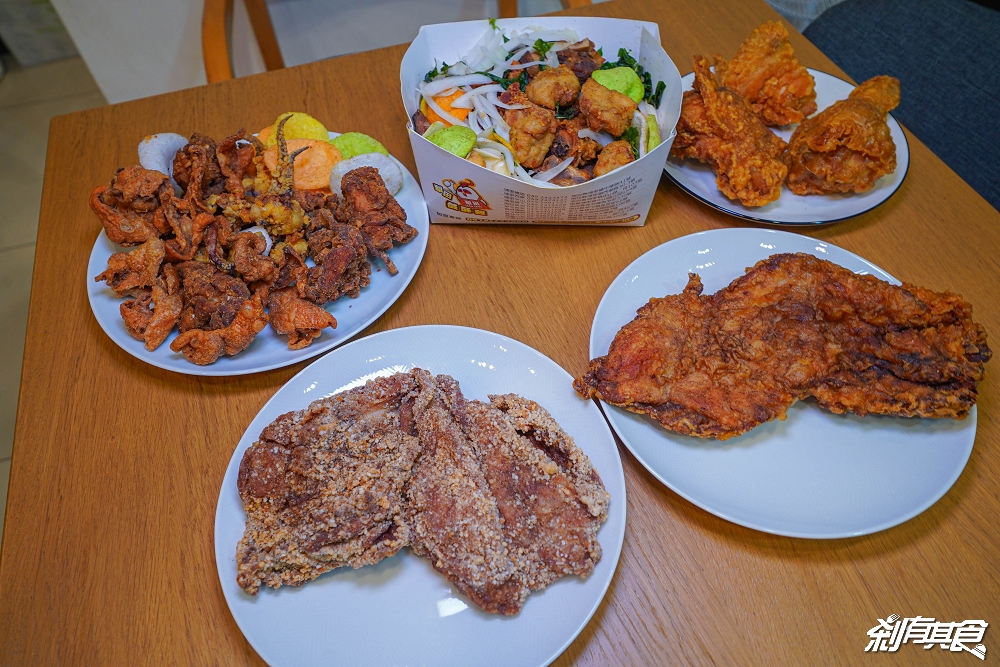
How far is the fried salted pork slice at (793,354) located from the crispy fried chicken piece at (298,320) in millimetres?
714

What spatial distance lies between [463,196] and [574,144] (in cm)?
41

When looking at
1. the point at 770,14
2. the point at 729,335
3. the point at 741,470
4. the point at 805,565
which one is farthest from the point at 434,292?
the point at 770,14

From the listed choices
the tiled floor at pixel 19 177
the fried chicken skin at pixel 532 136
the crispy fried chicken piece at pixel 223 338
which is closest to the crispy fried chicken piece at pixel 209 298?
the crispy fried chicken piece at pixel 223 338

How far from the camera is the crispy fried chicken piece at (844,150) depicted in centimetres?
183

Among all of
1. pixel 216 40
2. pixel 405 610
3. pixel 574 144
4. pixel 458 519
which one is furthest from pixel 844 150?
pixel 216 40

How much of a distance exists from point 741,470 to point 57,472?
5.69ft

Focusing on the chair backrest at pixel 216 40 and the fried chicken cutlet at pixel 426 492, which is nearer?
the fried chicken cutlet at pixel 426 492

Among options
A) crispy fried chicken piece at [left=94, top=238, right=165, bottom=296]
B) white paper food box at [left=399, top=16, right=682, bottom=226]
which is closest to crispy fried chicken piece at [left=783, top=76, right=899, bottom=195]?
white paper food box at [left=399, top=16, right=682, bottom=226]

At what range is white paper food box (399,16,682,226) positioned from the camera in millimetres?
1705

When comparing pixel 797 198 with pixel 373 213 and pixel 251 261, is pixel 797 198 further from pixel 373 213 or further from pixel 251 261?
pixel 251 261

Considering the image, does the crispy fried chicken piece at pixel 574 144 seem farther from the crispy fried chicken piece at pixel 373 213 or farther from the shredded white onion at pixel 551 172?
the crispy fried chicken piece at pixel 373 213

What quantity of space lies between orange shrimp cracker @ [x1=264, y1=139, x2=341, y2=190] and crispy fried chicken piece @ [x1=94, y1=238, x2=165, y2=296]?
0.45 m

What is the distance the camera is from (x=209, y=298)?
164 centimetres

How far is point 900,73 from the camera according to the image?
2.47 metres
